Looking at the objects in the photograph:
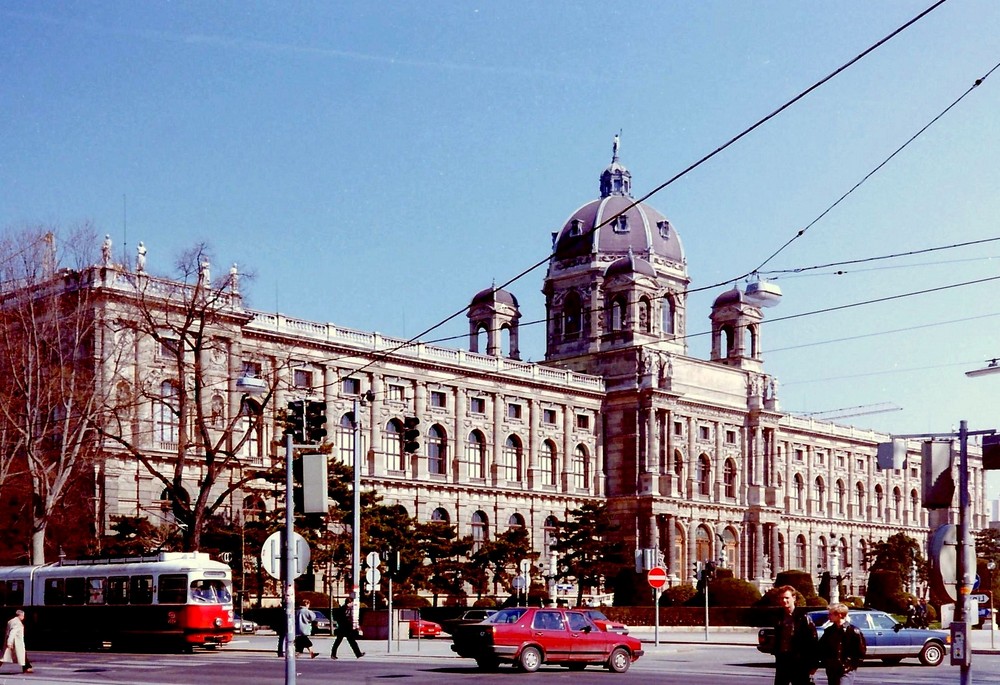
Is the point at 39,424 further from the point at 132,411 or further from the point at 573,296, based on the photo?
the point at 573,296

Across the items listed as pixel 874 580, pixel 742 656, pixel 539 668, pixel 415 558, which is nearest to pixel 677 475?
pixel 874 580

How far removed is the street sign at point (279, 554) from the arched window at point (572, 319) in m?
84.7

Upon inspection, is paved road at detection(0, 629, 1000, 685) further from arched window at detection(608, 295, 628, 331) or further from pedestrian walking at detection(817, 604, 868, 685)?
arched window at detection(608, 295, 628, 331)

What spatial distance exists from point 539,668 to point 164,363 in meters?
37.0

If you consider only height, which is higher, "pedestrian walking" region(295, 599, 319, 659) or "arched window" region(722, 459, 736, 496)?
"arched window" region(722, 459, 736, 496)

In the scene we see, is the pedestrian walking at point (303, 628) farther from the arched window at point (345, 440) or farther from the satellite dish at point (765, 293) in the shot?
the arched window at point (345, 440)

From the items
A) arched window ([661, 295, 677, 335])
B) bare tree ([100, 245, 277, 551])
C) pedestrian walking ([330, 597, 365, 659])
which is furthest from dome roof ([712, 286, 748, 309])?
pedestrian walking ([330, 597, 365, 659])

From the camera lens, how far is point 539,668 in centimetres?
3253

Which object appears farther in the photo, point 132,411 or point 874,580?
point 874,580

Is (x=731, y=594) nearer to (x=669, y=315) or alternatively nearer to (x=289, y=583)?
(x=669, y=315)

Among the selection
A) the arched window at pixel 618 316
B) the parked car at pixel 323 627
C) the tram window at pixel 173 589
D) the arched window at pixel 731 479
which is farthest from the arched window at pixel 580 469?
the tram window at pixel 173 589

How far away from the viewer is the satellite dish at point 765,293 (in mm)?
25797

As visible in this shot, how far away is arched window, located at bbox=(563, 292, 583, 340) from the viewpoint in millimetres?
104625

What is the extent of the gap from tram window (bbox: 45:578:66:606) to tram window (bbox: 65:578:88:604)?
23 cm
